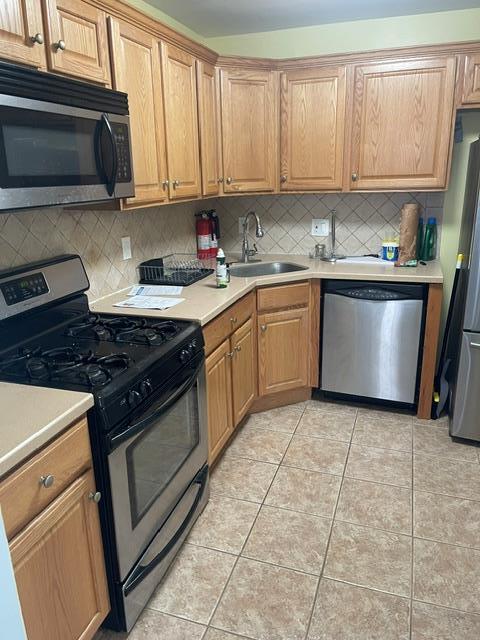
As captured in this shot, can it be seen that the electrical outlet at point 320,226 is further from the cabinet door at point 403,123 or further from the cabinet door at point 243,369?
the cabinet door at point 243,369

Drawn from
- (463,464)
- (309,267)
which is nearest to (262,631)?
(463,464)

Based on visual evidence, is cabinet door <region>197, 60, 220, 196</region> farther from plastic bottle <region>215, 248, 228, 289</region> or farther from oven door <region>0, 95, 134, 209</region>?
oven door <region>0, 95, 134, 209</region>

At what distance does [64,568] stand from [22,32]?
5.02 ft

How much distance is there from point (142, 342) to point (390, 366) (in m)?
1.69

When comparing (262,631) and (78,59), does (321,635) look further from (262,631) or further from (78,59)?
(78,59)

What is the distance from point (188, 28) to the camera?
9.77 feet

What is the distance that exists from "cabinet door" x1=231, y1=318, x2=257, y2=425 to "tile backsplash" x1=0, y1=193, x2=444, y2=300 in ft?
2.22

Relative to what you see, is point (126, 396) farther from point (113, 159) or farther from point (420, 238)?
point (420, 238)

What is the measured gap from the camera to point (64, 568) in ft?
4.18

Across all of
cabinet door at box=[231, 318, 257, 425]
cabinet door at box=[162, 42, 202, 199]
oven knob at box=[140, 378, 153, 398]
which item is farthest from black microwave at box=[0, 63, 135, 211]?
cabinet door at box=[231, 318, 257, 425]

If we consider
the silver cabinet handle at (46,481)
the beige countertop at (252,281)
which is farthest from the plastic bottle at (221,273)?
the silver cabinet handle at (46,481)

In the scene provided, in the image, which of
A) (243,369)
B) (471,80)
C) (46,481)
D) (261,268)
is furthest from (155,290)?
(471,80)

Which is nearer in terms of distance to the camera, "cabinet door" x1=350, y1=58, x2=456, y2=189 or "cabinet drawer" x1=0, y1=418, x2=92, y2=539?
"cabinet drawer" x1=0, y1=418, x2=92, y2=539

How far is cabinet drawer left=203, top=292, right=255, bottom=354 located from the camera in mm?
2143
